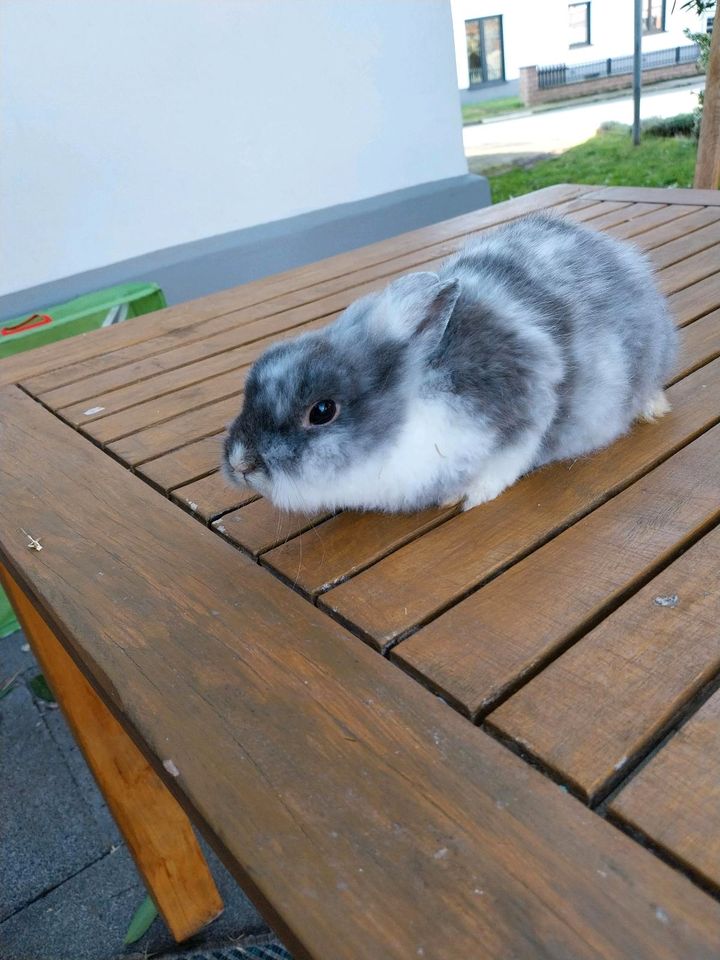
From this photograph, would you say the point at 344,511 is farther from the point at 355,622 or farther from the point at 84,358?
the point at 84,358

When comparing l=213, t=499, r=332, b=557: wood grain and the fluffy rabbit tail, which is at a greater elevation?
the fluffy rabbit tail

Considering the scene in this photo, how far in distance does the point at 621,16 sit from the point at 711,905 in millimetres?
23136

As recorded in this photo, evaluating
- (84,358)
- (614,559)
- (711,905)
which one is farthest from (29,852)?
(711,905)

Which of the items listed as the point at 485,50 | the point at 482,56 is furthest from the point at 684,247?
the point at 482,56

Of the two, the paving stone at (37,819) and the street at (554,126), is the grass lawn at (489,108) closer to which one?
the street at (554,126)

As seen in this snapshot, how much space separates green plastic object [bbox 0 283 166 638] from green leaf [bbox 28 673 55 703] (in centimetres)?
21

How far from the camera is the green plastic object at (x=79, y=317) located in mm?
2891

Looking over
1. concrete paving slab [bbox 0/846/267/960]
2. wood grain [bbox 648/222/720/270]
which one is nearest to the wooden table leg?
concrete paving slab [bbox 0/846/267/960]

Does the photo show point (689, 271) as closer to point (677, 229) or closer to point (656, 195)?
point (677, 229)

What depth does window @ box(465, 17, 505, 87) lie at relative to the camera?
2028 cm

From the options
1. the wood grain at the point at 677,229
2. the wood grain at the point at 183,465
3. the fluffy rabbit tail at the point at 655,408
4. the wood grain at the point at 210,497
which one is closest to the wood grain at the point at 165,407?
the wood grain at the point at 183,465

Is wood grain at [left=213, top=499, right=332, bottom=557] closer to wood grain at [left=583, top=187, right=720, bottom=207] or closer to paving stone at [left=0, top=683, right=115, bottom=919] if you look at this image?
paving stone at [left=0, top=683, right=115, bottom=919]

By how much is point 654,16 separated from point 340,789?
2254 cm

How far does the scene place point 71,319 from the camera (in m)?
2.94
